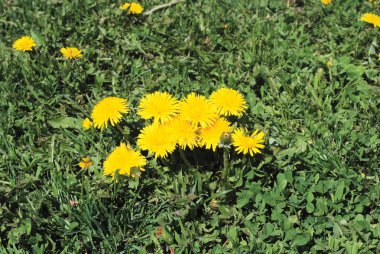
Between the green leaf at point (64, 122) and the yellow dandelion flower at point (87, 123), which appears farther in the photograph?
the green leaf at point (64, 122)

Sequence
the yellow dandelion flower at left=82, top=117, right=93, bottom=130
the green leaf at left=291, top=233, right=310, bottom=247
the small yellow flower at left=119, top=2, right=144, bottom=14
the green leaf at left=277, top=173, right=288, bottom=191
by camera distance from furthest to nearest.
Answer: the small yellow flower at left=119, top=2, right=144, bottom=14 → the yellow dandelion flower at left=82, top=117, right=93, bottom=130 → the green leaf at left=277, top=173, right=288, bottom=191 → the green leaf at left=291, top=233, right=310, bottom=247

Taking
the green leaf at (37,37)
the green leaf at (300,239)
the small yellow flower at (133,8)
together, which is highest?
the small yellow flower at (133,8)

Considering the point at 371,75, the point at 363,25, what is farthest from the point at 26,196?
the point at 363,25

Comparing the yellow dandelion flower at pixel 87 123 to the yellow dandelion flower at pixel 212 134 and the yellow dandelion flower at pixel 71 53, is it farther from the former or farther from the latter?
the yellow dandelion flower at pixel 212 134

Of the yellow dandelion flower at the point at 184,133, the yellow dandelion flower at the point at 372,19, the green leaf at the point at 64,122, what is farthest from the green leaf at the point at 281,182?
the yellow dandelion flower at the point at 372,19

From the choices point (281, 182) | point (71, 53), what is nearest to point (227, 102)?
point (281, 182)

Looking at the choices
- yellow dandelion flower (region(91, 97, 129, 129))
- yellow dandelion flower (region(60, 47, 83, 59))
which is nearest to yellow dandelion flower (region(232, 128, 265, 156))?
yellow dandelion flower (region(91, 97, 129, 129))

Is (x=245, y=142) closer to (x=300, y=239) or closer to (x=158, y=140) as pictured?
(x=158, y=140)

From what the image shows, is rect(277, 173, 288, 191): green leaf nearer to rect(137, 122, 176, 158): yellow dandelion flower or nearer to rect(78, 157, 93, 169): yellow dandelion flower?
rect(137, 122, 176, 158): yellow dandelion flower
